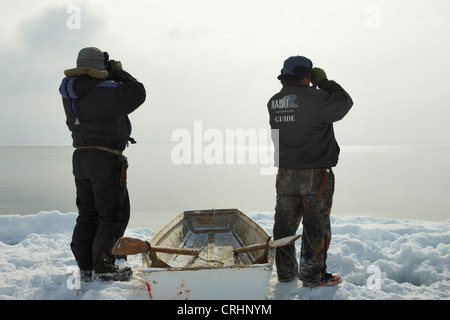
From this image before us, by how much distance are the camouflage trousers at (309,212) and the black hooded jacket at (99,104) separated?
2069 mm

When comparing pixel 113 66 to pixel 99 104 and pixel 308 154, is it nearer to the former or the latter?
pixel 99 104

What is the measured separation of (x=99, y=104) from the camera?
14.1ft

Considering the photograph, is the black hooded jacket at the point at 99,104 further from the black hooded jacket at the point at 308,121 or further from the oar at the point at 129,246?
the black hooded jacket at the point at 308,121

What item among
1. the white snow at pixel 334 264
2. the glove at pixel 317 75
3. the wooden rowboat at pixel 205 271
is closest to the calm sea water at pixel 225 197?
the white snow at pixel 334 264

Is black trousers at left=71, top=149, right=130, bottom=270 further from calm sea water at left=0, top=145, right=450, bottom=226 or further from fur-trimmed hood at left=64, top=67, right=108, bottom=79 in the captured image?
calm sea water at left=0, top=145, right=450, bottom=226

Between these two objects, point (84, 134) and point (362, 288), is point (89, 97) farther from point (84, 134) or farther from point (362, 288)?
point (362, 288)

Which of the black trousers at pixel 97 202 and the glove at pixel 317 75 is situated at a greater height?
the glove at pixel 317 75

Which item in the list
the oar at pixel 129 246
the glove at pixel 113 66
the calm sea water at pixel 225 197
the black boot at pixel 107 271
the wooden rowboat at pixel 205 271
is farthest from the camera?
the calm sea water at pixel 225 197

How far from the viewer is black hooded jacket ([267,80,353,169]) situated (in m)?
4.04

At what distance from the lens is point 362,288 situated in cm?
430

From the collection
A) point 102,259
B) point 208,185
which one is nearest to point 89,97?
point 102,259

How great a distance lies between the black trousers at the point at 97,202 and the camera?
435 centimetres

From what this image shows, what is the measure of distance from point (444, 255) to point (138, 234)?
5797 millimetres

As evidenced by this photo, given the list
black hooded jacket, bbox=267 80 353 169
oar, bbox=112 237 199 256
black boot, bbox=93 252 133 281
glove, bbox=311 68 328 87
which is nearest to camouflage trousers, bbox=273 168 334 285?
black hooded jacket, bbox=267 80 353 169
